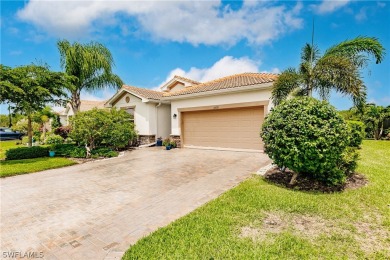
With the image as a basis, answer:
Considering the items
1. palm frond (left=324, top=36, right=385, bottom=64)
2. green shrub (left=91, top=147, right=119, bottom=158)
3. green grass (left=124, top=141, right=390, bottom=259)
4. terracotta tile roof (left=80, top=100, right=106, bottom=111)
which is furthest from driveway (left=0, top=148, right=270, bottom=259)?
terracotta tile roof (left=80, top=100, right=106, bottom=111)

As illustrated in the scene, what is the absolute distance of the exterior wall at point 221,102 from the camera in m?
12.0

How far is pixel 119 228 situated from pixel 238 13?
1186 cm

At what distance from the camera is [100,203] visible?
5.46m

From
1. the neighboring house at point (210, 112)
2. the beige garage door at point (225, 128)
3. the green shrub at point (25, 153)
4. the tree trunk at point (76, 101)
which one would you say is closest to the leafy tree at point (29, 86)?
the green shrub at point (25, 153)

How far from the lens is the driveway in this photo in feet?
12.2

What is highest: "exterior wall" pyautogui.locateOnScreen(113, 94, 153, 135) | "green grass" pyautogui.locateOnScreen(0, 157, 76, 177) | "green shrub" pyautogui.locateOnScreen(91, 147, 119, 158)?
"exterior wall" pyautogui.locateOnScreen(113, 94, 153, 135)

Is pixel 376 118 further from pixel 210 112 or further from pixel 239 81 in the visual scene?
pixel 210 112

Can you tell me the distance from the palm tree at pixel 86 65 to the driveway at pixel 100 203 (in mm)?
9924

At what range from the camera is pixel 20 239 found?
386 cm

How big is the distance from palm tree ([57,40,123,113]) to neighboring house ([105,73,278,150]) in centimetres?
197

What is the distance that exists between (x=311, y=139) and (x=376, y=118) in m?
19.6

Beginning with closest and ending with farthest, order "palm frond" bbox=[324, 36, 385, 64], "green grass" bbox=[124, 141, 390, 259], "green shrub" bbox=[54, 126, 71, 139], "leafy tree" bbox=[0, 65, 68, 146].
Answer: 1. "green grass" bbox=[124, 141, 390, 259]
2. "palm frond" bbox=[324, 36, 385, 64]
3. "leafy tree" bbox=[0, 65, 68, 146]
4. "green shrub" bbox=[54, 126, 71, 139]

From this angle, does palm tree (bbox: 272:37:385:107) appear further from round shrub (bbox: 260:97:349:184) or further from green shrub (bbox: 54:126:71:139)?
green shrub (bbox: 54:126:71:139)

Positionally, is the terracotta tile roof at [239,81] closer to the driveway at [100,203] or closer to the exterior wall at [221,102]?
the exterior wall at [221,102]
